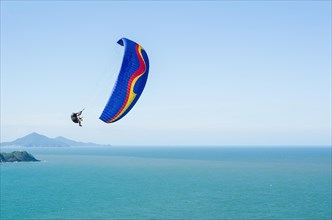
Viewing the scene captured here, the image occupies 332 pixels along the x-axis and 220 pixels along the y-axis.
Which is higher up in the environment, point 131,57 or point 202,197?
point 131,57

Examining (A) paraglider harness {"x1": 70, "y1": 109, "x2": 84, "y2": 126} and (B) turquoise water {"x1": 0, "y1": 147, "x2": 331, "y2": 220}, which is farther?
(B) turquoise water {"x1": 0, "y1": 147, "x2": 331, "y2": 220}

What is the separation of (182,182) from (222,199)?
1386 inches

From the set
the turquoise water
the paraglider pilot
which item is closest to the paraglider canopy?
the paraglider pilot

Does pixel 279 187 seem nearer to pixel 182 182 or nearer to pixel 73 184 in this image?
pixel 182 182

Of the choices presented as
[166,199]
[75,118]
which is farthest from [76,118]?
[166,199]

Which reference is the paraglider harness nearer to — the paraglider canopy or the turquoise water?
the paraglider canopy

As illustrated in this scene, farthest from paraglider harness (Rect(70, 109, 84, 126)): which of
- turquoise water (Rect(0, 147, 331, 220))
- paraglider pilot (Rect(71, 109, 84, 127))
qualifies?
turquoise water (Rect(0, 147, 331, 220))

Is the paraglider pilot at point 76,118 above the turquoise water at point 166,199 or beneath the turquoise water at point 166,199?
above

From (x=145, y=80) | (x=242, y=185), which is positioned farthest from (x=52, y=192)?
(x=145, y=80)

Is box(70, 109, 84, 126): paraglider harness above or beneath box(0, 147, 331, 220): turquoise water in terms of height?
above

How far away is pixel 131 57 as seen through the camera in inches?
934

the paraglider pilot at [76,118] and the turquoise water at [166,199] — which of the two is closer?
the paraglider pilot at [76,118]

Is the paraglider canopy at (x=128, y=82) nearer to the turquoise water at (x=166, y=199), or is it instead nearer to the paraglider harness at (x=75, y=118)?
the paraglider harness at (x=75, y=118)

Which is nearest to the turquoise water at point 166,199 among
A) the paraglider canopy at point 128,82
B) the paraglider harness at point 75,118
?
the paraglider canopy at point 128,82
